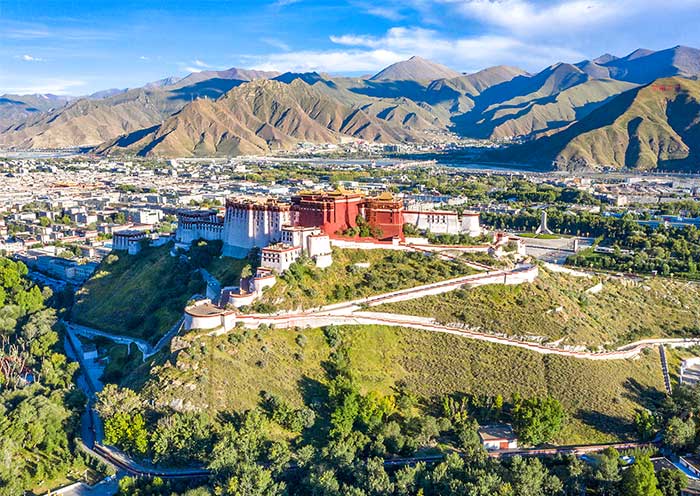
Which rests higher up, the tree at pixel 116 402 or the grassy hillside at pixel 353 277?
the grassy hillside at pixel 353 277

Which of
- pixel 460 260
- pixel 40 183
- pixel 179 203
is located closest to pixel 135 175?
pixel 40 183

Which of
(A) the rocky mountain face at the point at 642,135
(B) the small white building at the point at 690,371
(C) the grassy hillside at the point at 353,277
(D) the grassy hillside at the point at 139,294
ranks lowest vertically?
(B) the small white building at the point at 690,371

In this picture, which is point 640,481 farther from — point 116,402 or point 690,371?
point 116,402

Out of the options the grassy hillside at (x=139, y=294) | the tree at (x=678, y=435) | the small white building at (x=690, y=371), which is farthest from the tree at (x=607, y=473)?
the grassy hillside at (x=139, y=294)

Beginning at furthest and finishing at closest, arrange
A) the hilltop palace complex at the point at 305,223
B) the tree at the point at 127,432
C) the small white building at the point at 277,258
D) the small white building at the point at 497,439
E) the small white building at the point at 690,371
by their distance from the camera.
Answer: the hilltop palace complex at the point at 305,223, the small white building at the point at 277,258, the small white building at the point at 690,371, the small white building at the point at 497,439, the tree at the point at 127,432

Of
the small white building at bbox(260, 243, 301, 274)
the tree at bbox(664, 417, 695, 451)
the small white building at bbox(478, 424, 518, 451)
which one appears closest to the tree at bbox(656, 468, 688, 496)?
the tree at bbox(664, 417, 695, 451)

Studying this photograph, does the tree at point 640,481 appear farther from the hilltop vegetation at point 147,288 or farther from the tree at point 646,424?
the hilltop vegetation at point 147,288
